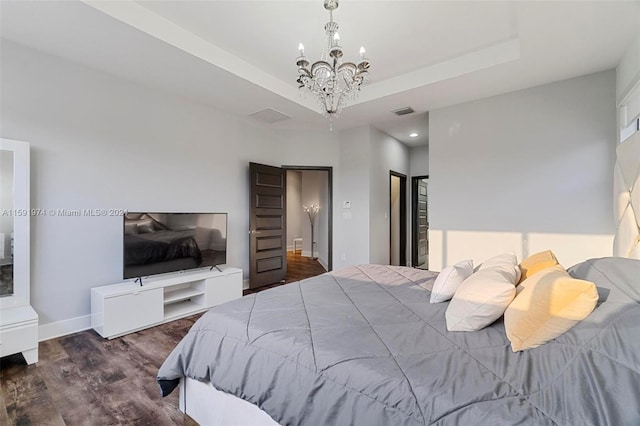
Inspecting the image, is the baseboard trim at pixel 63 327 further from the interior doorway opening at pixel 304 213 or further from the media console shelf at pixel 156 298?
the interior doorway opening at pixel 304 213

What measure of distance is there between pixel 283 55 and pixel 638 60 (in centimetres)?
304

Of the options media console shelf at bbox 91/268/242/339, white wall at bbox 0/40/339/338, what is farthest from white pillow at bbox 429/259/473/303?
white wall at bbox 0/40/339/338

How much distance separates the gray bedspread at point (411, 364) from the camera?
33.2 inches

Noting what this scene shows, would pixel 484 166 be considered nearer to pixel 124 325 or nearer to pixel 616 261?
pixel 616 261

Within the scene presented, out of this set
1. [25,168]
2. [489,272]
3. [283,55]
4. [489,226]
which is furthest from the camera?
[489,226]

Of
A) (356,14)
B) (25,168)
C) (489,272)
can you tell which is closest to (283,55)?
(356,14)

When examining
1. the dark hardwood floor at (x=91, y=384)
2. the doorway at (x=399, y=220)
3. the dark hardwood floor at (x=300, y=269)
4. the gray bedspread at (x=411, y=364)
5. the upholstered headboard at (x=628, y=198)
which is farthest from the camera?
the doorway at (x=399, y=220)

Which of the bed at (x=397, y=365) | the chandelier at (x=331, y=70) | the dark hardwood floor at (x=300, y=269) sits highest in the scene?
the chandelier at (x=331, y=70)

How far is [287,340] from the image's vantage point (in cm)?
127

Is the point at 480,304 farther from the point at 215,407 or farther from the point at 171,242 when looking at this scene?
the point at 171,242

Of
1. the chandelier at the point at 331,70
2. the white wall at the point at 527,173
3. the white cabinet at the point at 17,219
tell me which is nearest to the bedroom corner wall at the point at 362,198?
the white wall at the point at 527,173

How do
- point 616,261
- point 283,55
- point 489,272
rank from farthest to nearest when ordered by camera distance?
point 283,55 < point 489,272 < point 616,261

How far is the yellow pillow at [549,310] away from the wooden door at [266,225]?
3775 mm

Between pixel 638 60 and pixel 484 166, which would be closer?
pixel 638 60
